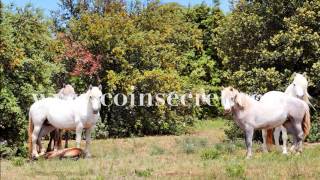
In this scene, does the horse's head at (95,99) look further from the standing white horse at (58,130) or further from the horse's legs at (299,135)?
the horse's legs at (299,135)

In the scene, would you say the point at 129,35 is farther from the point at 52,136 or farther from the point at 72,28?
the point at 52,136

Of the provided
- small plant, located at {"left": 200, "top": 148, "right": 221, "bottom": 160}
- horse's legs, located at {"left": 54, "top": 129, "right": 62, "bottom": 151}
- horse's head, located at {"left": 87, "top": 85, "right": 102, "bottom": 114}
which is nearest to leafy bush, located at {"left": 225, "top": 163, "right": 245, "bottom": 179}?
small plant, located at {"left": 200, "top": 148, "right": 221, "bottom": 160}

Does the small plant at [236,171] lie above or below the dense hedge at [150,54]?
below

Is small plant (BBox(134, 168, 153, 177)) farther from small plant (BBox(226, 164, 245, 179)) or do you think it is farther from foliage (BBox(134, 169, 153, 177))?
small plant (BBox(226, 164, 245, 179))

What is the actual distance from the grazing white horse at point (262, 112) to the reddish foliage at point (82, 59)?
1423cm

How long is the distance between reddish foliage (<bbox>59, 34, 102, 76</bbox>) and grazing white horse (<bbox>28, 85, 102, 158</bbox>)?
11.7 metres

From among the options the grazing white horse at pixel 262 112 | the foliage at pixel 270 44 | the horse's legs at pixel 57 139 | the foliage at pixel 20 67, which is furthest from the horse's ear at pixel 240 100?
the foliage at pixel 20 67

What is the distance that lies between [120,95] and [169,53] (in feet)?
11.8

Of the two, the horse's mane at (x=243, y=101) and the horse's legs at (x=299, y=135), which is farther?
the horse's legs at (x=299, y=135)

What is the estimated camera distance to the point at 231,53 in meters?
22.8

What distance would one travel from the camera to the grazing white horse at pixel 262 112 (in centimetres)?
1374

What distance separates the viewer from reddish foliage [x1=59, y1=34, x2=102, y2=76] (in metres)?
27.1

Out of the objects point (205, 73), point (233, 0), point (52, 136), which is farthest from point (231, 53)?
point (205, 73)

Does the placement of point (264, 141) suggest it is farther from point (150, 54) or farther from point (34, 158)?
point (150, 54)
